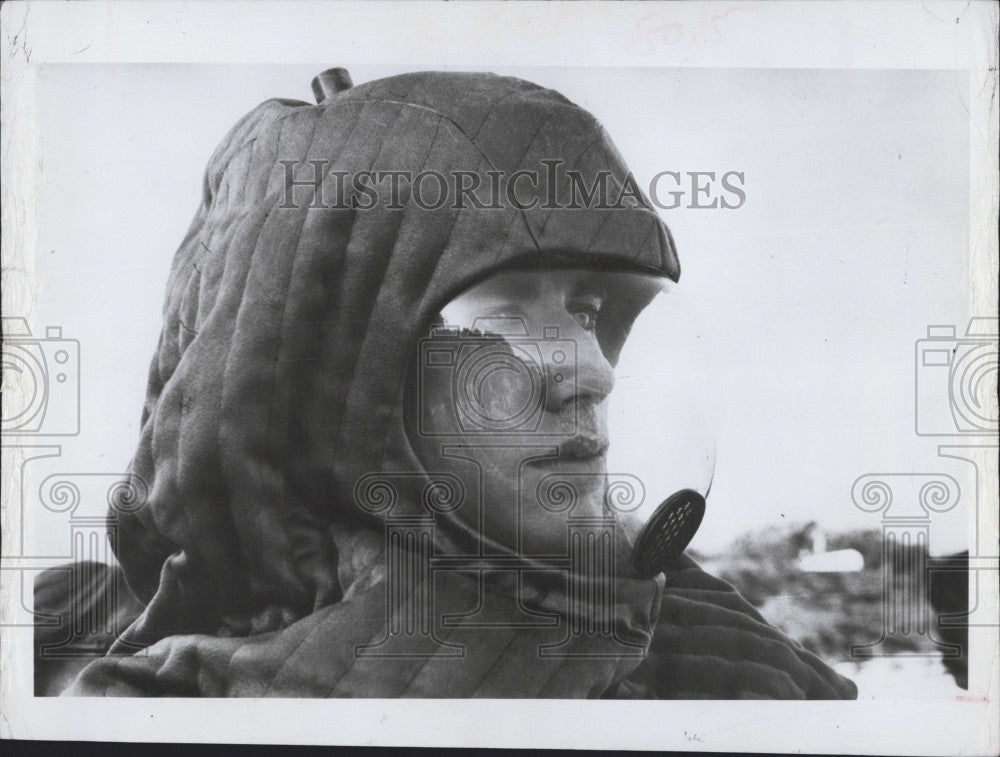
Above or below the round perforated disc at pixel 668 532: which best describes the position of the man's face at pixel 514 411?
above

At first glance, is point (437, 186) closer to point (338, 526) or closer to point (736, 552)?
point (338, 526)

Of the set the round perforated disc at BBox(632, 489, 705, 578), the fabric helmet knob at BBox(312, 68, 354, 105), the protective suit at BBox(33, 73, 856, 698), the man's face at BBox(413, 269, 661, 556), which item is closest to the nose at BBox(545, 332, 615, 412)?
the man's face at BBox(413, 269, 661, 556)

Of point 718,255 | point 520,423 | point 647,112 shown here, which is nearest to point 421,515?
point 520,423

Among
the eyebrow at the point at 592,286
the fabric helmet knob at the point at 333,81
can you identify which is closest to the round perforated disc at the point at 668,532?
the eyebrow at the point at 592,286

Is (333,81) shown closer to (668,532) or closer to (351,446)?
(351,446)

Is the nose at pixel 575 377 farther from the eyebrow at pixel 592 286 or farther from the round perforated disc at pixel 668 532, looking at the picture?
the round perforated disc at pixel 668 532

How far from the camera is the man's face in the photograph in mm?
2217

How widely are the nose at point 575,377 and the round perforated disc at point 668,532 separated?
301 millimetres

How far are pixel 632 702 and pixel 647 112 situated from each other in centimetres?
137

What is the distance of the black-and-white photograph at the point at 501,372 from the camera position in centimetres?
221

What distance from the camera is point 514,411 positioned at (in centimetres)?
222

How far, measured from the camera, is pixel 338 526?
2223 mm

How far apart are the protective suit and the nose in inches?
4.5

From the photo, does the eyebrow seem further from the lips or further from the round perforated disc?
the round perforated disc
